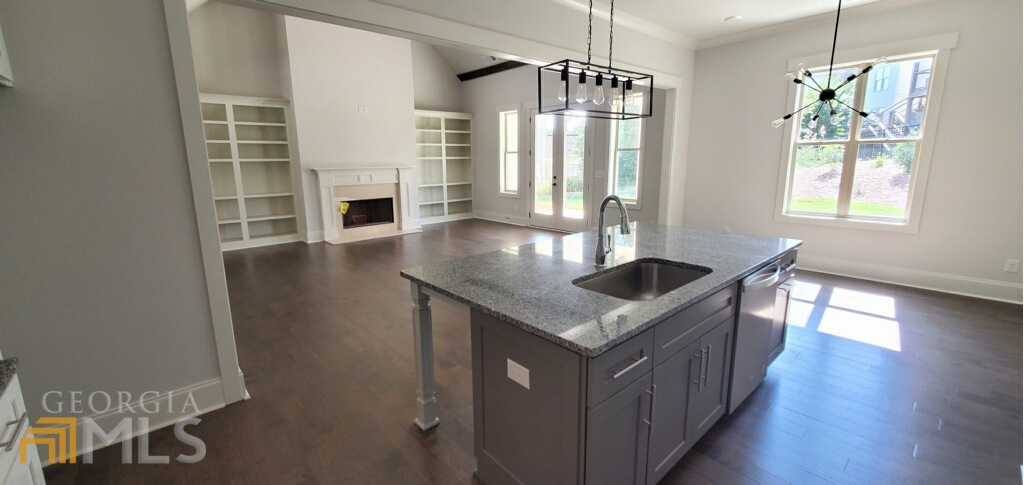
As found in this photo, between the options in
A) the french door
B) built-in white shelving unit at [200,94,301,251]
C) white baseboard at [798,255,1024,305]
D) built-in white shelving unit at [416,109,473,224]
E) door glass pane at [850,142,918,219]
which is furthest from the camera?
built-in white shelving unit at [416,109,473,224]

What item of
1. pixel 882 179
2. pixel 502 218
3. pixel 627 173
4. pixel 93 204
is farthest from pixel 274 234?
pixel 882 179

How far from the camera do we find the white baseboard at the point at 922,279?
3.81 m

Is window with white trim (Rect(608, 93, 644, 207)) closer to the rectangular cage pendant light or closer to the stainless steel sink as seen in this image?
the rectangular cage pendant light

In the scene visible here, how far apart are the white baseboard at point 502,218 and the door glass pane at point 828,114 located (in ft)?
15.1

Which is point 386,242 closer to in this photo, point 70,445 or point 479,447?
point 70,445

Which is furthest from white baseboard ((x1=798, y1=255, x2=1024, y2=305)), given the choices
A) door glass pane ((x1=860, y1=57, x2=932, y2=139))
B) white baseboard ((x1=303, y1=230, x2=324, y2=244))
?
white baseboard ((x1=303, y1=230, x2=324, y2=244))

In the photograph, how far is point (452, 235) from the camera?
7.21 meters

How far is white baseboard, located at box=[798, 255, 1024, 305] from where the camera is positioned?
381cm

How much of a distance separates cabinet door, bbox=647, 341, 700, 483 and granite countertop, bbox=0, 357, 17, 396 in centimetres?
→ 179

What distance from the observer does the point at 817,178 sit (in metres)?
4.78

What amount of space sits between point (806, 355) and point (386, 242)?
5.59 meters

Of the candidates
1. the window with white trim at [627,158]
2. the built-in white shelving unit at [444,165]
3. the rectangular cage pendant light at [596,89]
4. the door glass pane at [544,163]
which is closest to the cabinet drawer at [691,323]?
the rectangular cage pendant light at [596,89]

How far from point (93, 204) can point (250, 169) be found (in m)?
5.23

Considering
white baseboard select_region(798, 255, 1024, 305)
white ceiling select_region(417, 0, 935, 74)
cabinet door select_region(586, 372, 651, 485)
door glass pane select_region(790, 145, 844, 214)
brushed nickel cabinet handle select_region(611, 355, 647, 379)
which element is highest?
white ceiling select_region(417, 0, 935, 74)
